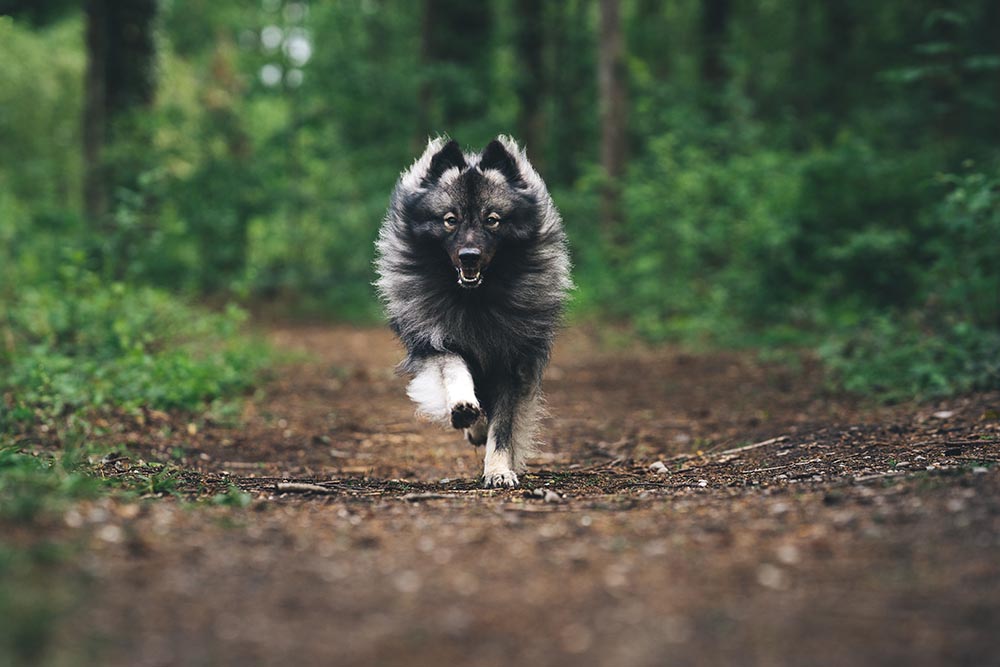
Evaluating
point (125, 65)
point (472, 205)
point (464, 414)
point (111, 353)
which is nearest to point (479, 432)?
point (464, 414)

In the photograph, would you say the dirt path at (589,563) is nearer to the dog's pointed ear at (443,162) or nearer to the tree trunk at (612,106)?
the dog's pointed ear at (443,162)

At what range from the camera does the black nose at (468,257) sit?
5.69 meters

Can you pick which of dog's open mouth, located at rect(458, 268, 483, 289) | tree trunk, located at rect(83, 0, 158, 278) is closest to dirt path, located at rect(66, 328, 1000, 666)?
dog's open mouth, located at rect(458, 268, 483, 289)

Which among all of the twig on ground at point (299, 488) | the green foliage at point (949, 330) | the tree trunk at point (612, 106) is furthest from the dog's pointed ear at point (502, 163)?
the tree trunk at point (612, 106)

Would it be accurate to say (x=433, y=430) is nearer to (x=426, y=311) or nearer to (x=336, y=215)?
(x=426, y=311)

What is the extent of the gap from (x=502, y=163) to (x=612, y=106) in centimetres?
1230

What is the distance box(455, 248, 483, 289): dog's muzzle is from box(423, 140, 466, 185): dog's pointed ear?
2.29 ft

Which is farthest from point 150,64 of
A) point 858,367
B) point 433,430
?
point 858,367

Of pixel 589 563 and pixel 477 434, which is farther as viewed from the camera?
pixel 477 434

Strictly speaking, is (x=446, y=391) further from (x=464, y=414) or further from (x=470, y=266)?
(x=470, y=266)

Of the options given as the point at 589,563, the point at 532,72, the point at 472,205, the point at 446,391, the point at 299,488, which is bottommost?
the point at 299,488

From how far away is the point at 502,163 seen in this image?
6152 mm

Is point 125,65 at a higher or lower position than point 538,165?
higher

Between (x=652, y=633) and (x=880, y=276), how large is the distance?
8.53 m
